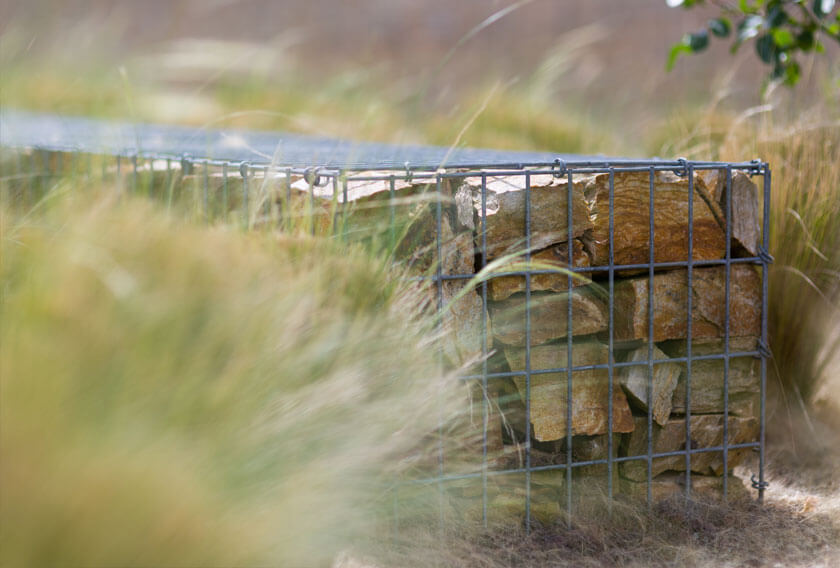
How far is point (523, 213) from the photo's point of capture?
80.0 inches

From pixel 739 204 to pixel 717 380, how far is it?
1.37 feet

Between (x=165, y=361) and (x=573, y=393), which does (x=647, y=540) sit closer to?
(x=573, y=393)

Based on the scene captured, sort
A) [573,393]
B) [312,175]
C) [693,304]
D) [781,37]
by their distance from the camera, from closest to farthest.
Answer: [312,175], [573,393], [693,304], [781,37]

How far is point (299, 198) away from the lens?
205 cm

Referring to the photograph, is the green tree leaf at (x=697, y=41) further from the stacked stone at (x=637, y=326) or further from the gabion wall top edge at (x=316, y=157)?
the stacked stone at (x=637, y=326)

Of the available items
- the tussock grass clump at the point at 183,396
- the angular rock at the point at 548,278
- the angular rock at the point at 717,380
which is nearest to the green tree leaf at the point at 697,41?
the angular rock at the point at 717,380

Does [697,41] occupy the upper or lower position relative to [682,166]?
upper

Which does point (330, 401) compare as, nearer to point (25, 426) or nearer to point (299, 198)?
point (25, 426)

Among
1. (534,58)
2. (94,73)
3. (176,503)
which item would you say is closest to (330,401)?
(176,503)

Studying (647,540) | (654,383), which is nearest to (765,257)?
(654,383)

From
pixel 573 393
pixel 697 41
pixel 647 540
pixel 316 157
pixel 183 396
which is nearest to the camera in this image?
pixel 183 396

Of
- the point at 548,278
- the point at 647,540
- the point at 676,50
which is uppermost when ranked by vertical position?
the point at 676,50

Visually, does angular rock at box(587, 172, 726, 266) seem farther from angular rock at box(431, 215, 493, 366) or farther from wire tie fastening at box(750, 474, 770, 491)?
wire tie fastening at box(750, 474, 770, 491)

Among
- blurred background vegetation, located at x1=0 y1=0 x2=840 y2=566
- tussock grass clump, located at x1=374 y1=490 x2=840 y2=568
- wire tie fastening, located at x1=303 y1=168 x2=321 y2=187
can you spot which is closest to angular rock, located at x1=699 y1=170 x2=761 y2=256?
blurred background vegetation, located at x1=0 y1=0 x2=840 y2=566
